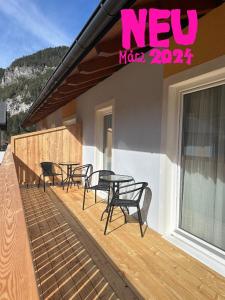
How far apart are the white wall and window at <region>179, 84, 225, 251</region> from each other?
1.55 feet

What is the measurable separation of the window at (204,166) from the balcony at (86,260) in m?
0.40

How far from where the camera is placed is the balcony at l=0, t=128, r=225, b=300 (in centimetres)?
86

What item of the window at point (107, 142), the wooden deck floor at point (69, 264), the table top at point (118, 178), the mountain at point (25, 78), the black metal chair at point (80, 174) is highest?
the mountain at point (25, 78)

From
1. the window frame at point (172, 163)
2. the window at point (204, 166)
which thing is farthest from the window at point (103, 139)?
the window at point (204, 166)

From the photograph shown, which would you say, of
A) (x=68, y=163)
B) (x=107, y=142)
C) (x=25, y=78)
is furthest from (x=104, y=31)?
(x=25, y=78)

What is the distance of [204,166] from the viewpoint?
114 inches

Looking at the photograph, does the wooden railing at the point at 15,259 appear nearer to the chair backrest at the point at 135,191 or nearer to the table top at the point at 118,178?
the chair backrest at the point at 135,191

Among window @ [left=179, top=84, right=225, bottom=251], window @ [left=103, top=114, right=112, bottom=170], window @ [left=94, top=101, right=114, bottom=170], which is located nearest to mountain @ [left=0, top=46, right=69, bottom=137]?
window @ [left=94, top=101, right=114, bottom=170]

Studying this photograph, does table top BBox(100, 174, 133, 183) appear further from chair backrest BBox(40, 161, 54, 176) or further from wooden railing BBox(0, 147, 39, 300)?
chair backrest BBox(40, 161, 54, 176)

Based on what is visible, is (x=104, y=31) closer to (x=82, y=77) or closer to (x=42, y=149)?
(x=82, y=77)

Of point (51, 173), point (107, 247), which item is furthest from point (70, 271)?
point (51, 173)

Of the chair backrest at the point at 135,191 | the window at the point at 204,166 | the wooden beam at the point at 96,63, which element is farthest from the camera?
the chair backrest at the point at 135,191

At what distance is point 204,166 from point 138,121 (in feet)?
5.08

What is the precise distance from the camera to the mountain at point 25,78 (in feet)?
143
